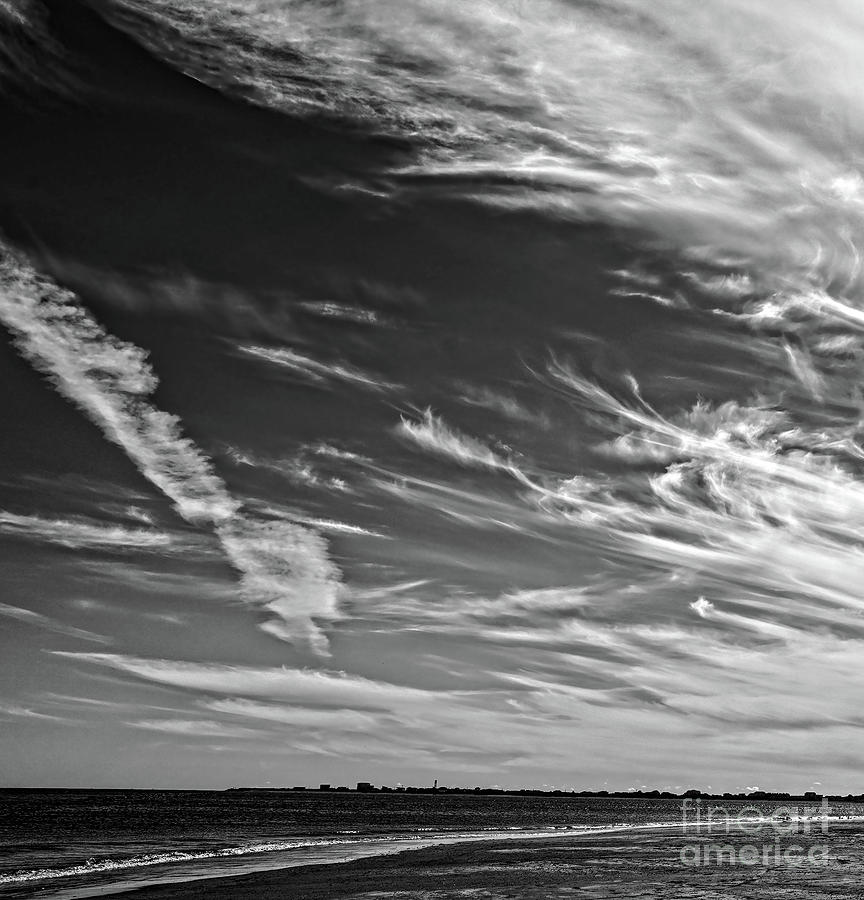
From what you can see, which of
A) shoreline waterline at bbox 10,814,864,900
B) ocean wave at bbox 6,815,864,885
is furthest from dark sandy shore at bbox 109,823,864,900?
ocean wave at bbox 6,815,864,885

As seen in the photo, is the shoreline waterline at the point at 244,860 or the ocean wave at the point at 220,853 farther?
the ocean wave at the point at 220,853

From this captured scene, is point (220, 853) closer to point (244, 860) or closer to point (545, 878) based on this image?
point (244, 860)

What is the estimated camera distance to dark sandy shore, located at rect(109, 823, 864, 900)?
32.8 m

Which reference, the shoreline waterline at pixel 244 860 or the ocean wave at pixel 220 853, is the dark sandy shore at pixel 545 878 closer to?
the shoreline waterline at pixel 244 860

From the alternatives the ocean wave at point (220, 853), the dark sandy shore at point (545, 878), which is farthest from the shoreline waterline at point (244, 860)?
the dark sandy shore at point (545, 878)

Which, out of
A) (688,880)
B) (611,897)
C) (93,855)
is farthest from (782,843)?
(93,855)

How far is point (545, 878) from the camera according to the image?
39.0m

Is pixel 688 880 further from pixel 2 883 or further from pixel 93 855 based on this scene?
pixel 93 855

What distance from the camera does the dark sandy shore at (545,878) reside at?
108ft

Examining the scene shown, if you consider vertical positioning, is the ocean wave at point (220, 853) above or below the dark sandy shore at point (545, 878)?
below

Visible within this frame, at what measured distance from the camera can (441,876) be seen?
131ft

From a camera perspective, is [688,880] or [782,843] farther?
[782,843]

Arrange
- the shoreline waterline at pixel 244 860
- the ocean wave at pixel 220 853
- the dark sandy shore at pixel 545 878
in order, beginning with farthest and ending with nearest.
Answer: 1. the ocean wave at pixel 220 853
2. the shoreline waterline at pixel 244 860
3. the dark sandy shore at pixel 545 878

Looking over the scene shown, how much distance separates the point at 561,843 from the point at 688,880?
33582mm
